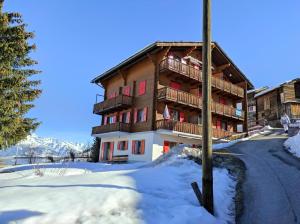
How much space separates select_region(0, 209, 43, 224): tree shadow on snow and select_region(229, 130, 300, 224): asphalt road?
5.58 metres

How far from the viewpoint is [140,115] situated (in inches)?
1208

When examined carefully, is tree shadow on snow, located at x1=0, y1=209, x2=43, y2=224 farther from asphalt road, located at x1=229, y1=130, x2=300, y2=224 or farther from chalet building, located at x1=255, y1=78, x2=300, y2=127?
chalet building, located at x1=255, y1=78, x2=300, y2=127

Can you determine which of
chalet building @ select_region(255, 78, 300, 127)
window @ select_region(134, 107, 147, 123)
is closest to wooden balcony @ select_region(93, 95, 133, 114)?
window @ select_region(134, 107, 147, 123)

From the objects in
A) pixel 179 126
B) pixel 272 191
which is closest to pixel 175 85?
pixel 179 126

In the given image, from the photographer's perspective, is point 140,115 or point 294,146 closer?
point 294,146

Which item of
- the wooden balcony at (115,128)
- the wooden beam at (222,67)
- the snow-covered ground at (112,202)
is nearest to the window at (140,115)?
the wooden balcony at (115,128)

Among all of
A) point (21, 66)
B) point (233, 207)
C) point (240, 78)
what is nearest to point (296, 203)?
point (233, 207)

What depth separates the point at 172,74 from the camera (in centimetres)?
3048

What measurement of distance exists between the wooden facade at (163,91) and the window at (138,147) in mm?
1208

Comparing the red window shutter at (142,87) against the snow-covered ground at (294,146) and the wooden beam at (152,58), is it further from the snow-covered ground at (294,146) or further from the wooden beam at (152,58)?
the snow-covered ground at (294,146)

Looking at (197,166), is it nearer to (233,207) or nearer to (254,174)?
(254,174)

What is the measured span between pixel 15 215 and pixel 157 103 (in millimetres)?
22788

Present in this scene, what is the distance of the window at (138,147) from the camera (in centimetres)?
2879

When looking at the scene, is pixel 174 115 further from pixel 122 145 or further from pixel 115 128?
pixel 122 145
